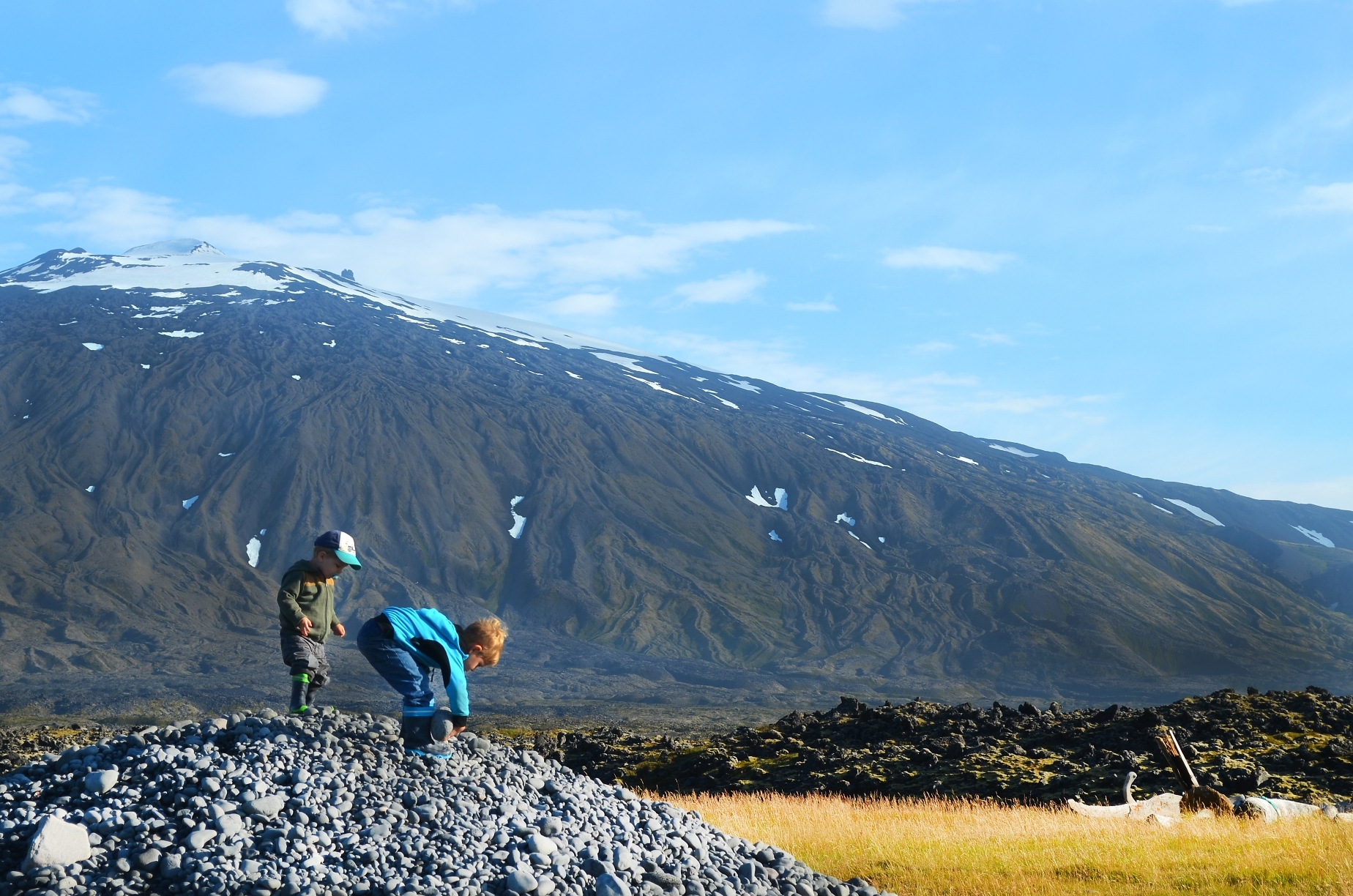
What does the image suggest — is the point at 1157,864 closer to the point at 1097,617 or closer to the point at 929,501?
the point at 1097,617

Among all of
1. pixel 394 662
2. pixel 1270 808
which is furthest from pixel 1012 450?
pixel 394 662

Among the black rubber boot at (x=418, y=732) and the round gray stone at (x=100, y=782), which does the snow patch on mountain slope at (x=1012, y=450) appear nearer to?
the black rubber boot at (x=418, y=732)

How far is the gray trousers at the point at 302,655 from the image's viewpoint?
9773mm

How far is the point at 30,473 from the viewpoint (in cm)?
11550

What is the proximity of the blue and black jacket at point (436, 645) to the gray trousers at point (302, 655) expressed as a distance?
1300mm

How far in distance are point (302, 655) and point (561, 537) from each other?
113506mm

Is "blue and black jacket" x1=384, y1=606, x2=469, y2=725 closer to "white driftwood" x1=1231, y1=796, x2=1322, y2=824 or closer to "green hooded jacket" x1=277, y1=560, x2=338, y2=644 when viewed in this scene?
"green hooded jacket" x1=277, y1=560, x2=338, y2=644

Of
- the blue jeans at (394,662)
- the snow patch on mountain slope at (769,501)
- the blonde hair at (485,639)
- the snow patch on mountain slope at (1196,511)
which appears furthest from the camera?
the snow patch on mountain slope at (1196,511)

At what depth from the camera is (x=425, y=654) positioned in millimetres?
8805

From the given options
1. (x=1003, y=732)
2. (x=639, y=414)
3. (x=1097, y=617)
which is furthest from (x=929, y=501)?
(x=1003, y=732)

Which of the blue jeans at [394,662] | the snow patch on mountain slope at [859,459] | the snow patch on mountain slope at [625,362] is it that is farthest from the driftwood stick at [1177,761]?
the snow patch on mountain slope at [625,362]

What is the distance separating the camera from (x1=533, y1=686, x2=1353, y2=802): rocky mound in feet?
62.6

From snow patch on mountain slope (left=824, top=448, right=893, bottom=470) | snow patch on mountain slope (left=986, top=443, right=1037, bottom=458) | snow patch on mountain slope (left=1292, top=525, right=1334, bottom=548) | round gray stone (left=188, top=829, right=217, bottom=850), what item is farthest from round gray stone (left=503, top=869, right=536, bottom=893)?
snow patch on mountain slope (left=1292, top=525, right=1334, bottom=548)

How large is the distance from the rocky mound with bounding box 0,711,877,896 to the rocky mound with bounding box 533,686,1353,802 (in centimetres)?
1149
